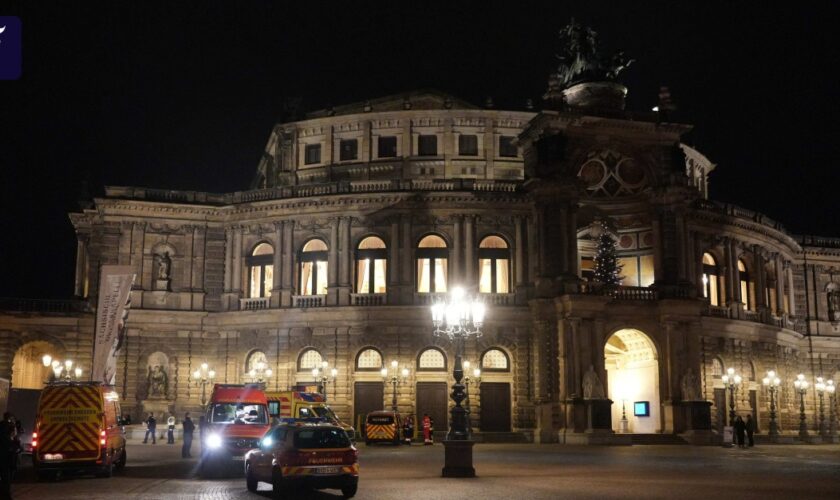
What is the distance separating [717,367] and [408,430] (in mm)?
21609

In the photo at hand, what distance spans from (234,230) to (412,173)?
12.5 meters

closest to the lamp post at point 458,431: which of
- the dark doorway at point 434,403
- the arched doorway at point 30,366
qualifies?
the dark doorway at point 434,403

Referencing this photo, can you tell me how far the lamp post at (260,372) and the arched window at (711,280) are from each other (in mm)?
27932

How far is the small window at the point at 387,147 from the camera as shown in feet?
210

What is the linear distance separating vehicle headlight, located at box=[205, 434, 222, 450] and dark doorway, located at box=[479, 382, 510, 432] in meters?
27.1

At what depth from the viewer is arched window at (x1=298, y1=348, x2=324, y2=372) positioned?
56.8 metres

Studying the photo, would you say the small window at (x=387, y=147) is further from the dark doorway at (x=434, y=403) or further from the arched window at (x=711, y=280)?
the arched window at (x=711, y=280)

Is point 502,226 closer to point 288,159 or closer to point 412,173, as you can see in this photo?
point 412,173

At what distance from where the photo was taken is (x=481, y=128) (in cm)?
6412

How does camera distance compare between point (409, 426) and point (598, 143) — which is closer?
point (409, 426)

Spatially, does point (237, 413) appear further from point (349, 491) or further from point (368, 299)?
point (368, 299)

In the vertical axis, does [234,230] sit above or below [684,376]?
above

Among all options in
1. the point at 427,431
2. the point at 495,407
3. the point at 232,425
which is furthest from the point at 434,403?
the point at 232,425

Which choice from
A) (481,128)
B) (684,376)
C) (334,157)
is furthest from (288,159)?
(684,376)
